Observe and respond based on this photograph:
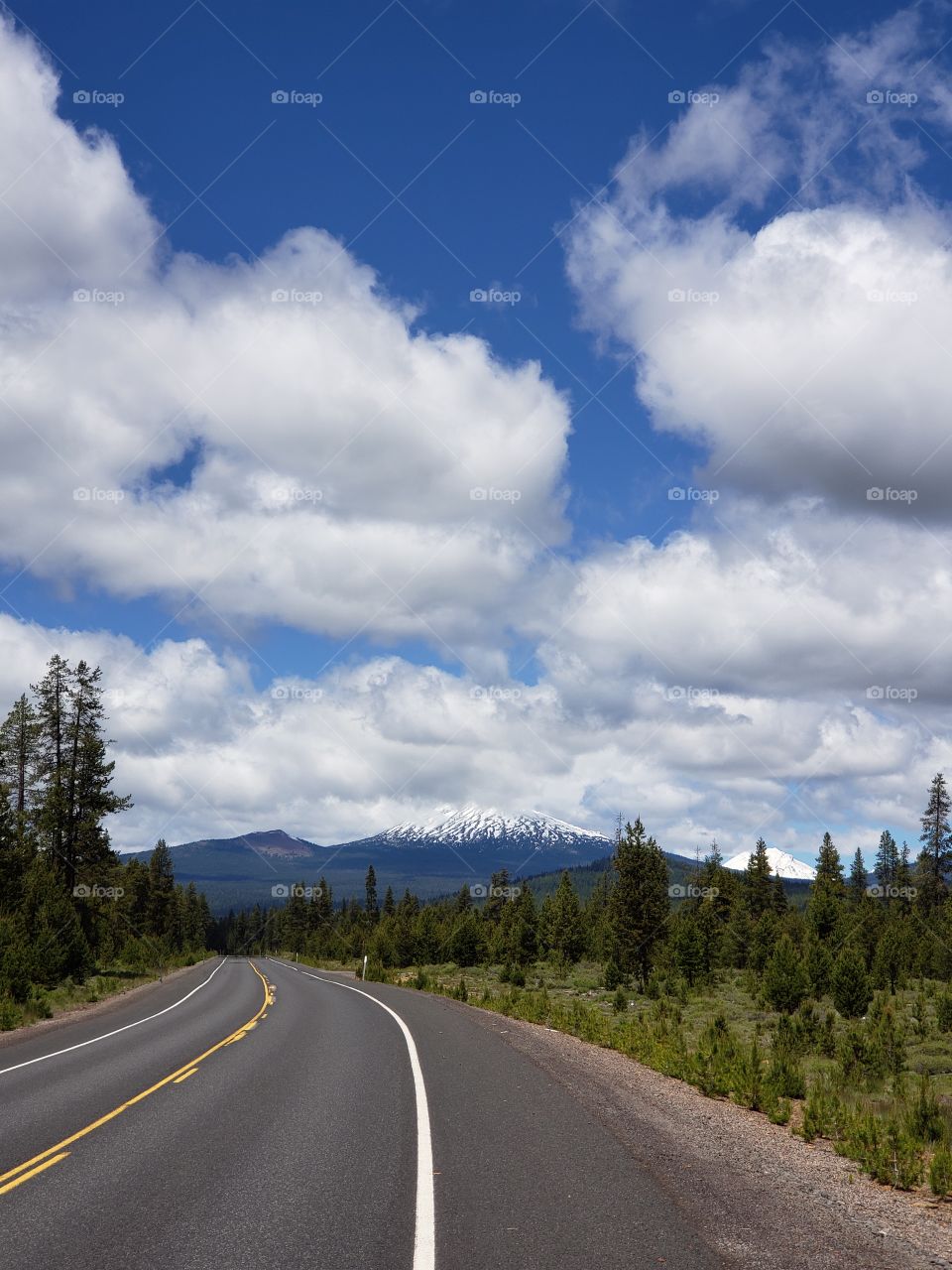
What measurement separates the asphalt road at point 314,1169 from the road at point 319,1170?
27 mm

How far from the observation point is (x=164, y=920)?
94125mm

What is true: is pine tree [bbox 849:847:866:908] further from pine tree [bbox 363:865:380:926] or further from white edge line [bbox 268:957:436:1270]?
white edge line [bbox 268:957:436:1270]

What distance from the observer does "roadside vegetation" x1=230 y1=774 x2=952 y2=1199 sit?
509 inches

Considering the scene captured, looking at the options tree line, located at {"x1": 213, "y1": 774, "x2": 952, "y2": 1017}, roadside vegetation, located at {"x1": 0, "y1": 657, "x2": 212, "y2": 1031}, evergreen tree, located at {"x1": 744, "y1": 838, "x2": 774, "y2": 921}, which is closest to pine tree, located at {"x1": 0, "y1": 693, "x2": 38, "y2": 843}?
roadside vegetation, located at {"x1": 0, "y1": 657, "x2": 212, "y2": 1031}

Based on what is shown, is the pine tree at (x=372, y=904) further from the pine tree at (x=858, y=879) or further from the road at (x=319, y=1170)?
the road at (x=319, y=1170)

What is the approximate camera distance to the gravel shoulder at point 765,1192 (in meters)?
6.60

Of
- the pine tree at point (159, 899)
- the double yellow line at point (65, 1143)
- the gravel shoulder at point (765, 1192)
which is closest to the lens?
the gravel shoulder at point (765, 1192)

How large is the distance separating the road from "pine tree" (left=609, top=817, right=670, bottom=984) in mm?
28406

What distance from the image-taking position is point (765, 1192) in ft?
26.6

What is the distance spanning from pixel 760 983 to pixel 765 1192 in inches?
1491

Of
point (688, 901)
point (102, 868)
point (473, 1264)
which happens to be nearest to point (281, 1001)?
point (102, 868)

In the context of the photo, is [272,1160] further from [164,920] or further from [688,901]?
[164,920]

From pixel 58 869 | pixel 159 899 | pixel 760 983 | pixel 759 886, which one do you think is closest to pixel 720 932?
pixel 759 886

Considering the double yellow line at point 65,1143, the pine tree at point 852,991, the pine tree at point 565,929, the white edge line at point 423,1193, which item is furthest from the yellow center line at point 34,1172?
the pine tree at point 565,929
